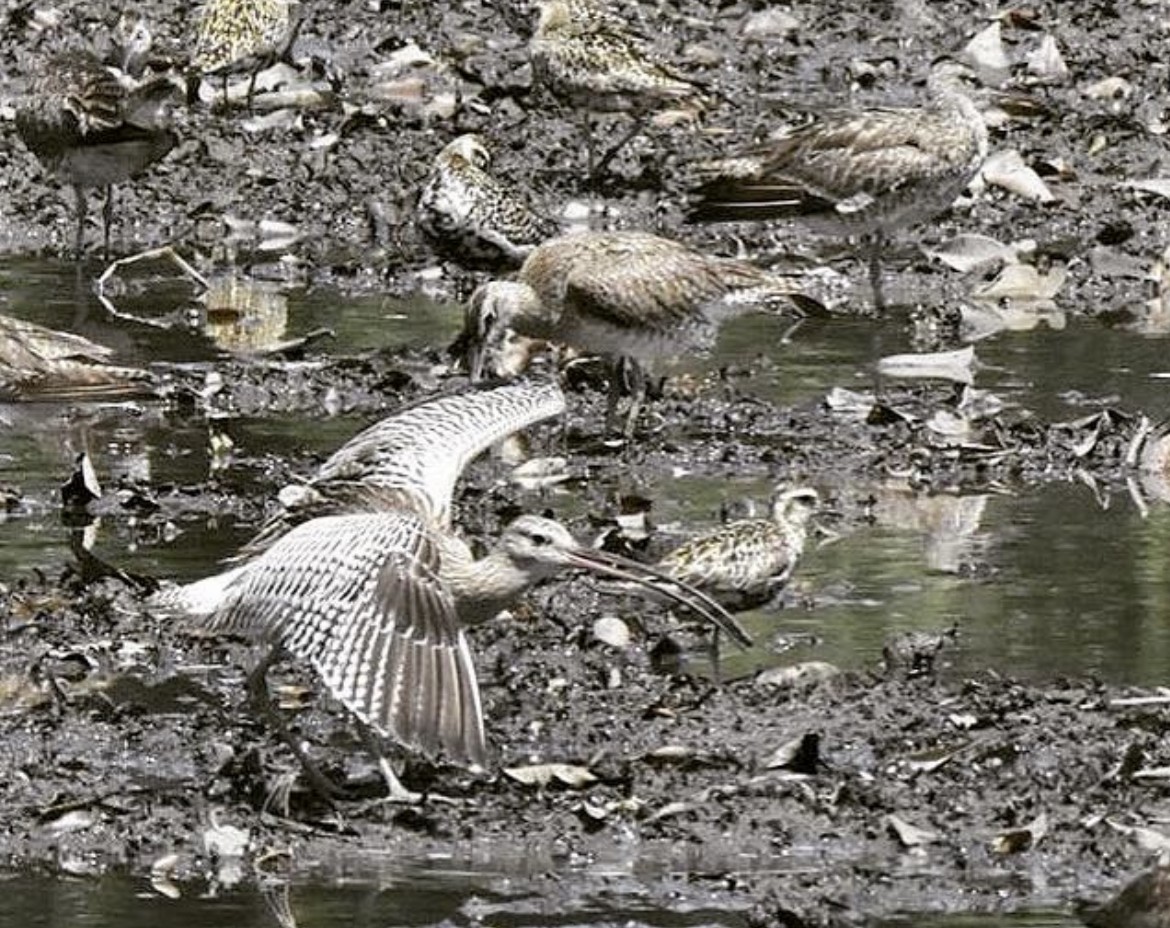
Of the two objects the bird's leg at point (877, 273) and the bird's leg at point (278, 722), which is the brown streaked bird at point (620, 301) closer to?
the bird's leg at point (877, 273)

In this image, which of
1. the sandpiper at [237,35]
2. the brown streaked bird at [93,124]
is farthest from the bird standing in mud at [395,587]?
the sandpiper at [237,35]

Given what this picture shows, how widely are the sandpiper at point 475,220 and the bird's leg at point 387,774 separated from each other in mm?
7012

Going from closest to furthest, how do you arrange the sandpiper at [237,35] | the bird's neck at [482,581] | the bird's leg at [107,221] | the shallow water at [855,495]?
the bird's neck at [482,581] < the shallow water at [855,495] < the bird's leg at [107,221] < the sandpiper at [237,35]

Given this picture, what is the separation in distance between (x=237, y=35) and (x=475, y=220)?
3.71m

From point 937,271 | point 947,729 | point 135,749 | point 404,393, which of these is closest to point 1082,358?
point 937,271

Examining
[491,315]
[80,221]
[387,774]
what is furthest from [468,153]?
[387,774]

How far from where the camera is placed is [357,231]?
1841 centimetres

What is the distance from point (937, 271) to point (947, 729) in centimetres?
792

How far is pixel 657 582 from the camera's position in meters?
10.1

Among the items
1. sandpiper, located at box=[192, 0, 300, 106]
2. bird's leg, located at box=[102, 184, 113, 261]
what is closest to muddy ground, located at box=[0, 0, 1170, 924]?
bird's leg, located at box=[102, 184, 113, 261]

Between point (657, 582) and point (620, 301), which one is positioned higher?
point (620, 301)

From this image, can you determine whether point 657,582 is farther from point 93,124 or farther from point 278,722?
point 93,124

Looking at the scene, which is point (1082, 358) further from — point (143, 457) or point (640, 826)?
point (640, 826)

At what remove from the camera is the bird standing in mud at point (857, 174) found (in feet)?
53.4
